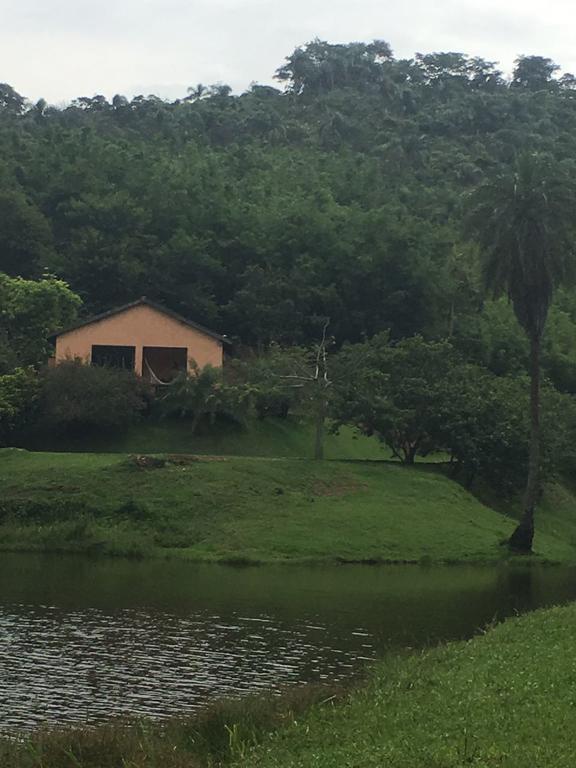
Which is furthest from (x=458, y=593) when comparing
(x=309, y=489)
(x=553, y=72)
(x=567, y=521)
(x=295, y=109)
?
(x=553, y=72)

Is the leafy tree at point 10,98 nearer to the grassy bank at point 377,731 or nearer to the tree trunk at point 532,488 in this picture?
the tree trunk at point 532,488

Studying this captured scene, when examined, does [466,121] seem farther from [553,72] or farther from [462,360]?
[462,360]

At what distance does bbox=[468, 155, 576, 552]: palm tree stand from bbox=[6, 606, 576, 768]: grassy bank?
28399mm

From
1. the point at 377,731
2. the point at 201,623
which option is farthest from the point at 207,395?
the point at 377,731

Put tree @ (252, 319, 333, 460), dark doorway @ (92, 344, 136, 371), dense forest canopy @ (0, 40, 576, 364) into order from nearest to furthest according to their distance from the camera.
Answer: tree @ (252, 319, 333, 460), dark doorway @ (92, 344, 136, 371), dense forest canopy @ (0, 40, 576, 364)

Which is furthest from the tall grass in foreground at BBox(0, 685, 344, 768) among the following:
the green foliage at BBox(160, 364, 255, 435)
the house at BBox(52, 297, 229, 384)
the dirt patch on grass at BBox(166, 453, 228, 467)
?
the house at BBox(52, 297, 229, 384)

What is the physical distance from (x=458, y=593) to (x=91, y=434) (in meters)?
31.9

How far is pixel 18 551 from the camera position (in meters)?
41.9

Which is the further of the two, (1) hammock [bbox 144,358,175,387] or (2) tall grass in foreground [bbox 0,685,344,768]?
(1) hammock [bbox 144,358,175,387]

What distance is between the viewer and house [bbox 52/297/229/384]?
A: 223 ft

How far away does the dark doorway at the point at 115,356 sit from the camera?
226 feet

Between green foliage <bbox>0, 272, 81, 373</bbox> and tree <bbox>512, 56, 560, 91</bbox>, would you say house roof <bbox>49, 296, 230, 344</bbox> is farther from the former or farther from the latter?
tree <bbox>512, 56, 560, 91</bbox>

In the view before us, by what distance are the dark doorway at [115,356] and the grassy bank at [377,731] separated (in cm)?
5186

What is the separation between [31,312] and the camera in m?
70.4
